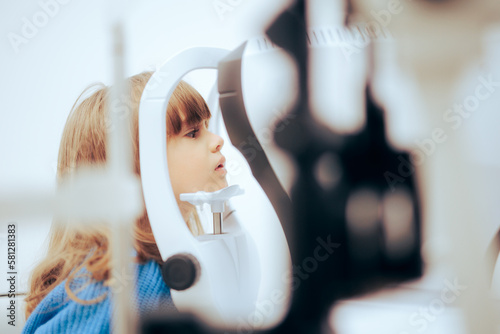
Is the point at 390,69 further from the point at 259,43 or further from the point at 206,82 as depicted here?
the point at 206,82

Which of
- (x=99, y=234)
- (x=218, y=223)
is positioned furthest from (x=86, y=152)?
(x=218, y=223)

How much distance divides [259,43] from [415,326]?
453mm

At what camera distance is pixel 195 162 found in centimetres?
83

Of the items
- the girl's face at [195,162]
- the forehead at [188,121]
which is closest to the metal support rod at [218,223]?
the girl's face at [195,162]

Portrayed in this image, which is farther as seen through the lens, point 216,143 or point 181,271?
point 216,143

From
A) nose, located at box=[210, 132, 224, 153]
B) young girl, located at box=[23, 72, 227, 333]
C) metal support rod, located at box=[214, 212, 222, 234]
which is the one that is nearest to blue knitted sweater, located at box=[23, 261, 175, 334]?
young girl, located at box=[23, 72, 227, 333]

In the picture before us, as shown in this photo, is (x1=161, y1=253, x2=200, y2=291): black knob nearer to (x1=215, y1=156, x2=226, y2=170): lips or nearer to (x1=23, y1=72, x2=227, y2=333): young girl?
(x1=23, y1=72, x2=227, y2=333): young girl

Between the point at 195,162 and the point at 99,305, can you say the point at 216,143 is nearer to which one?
the point at 195,162

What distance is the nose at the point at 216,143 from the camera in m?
0.83

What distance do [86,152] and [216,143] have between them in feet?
0.84

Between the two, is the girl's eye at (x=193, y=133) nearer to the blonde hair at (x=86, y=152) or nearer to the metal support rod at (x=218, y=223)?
the blonde hair at (x=86, y=152)

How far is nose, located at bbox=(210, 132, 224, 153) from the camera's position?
83 cm

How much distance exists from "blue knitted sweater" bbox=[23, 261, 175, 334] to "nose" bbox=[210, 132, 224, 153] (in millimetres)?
225

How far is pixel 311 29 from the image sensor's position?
649mm
